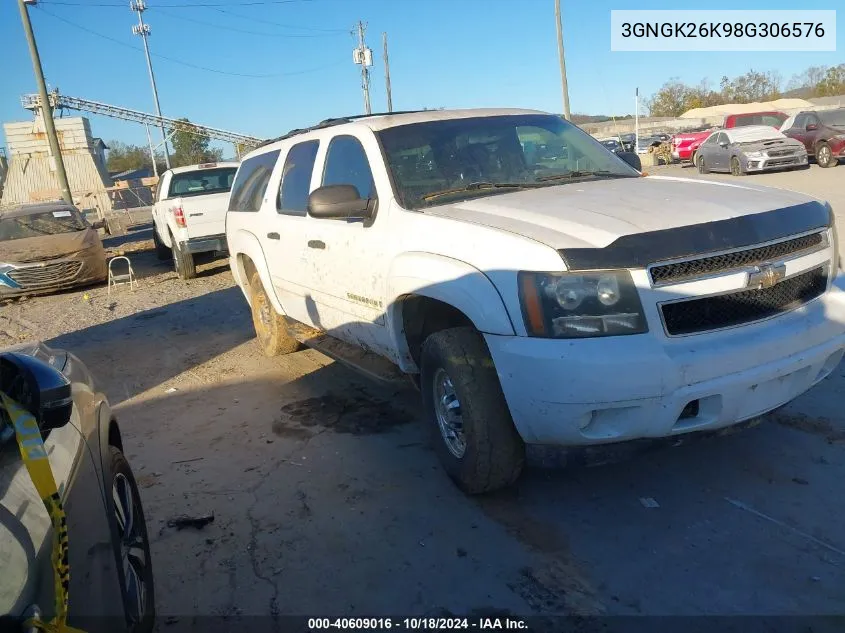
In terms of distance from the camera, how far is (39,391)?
202 centimetres

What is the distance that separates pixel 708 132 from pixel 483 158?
28.0 metres


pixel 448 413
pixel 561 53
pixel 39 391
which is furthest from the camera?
pixel 561 53

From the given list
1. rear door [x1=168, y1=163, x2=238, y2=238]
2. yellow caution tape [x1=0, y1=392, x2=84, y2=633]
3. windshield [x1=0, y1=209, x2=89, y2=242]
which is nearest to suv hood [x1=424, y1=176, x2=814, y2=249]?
→ yellow caution tape [x1=0, y1=392, x2=84, y2=633]

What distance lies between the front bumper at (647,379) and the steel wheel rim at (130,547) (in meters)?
1.63

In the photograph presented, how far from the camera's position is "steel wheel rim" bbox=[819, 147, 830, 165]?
20.8 meters

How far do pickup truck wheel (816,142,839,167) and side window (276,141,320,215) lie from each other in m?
20.1

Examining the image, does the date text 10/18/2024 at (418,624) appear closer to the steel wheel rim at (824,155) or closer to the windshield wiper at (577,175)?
the windshield wiper at (577,175)

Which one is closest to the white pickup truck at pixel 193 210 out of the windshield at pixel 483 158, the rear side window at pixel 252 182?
the rear side window at pixel 252 182

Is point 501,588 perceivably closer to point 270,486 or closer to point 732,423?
point 732,423

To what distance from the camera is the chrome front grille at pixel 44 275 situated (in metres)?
12.0

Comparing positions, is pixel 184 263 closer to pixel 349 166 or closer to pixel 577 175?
pixel 349 166

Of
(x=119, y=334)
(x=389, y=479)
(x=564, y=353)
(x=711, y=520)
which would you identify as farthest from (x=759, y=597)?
(x=119, y=334)

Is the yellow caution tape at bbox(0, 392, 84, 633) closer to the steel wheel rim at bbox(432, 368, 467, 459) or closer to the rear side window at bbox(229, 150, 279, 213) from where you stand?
the steel wheel rim at bbox(432, 368, 467, 459)

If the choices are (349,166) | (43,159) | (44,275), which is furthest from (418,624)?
(43,159)
